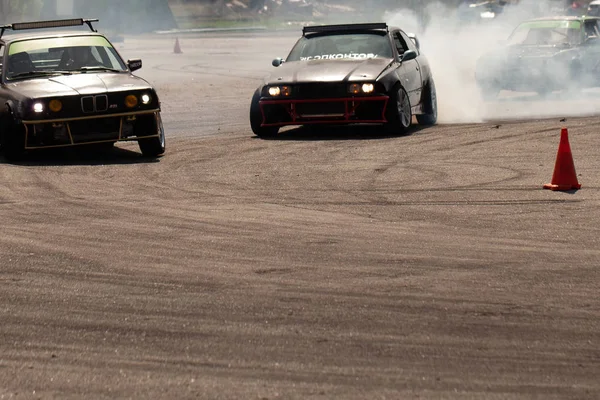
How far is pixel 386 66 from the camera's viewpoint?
47.2 feet

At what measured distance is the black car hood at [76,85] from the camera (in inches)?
477

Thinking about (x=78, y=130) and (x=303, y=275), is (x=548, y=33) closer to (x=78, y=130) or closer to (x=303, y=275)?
(x=78, y=130)

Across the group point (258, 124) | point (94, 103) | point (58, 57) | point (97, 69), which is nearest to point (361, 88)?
point (258, 124)

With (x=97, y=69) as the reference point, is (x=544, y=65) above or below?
below

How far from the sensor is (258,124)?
14312 millimetres

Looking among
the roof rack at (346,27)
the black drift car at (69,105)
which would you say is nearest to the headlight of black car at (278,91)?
the roof rack at (346,27)

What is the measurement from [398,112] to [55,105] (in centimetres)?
425

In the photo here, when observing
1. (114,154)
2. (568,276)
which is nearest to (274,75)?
(114,154)

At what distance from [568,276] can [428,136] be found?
298 inches

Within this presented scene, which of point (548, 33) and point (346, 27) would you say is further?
point (548, 33)

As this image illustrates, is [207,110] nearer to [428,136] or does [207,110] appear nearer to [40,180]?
[428,136]

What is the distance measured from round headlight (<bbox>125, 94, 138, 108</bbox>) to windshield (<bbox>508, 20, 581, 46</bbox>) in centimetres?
958

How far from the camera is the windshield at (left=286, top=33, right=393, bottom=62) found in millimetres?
14980

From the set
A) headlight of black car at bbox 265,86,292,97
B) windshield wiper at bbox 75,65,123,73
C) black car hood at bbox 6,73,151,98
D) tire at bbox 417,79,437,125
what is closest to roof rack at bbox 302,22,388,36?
tire at bbox 417,79,437,125
